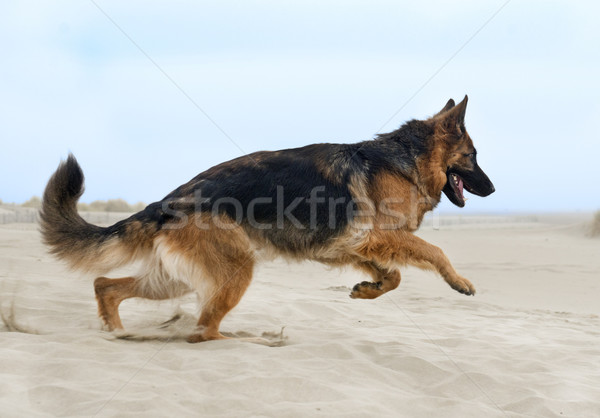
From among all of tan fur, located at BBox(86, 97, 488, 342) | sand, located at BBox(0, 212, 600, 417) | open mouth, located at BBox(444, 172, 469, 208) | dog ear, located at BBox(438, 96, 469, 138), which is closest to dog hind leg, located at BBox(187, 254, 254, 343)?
tan fur, located at BBox(86, 97, 488, 342)

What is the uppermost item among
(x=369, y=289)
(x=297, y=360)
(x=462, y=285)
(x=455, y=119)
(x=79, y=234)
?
(x=455, y=119)

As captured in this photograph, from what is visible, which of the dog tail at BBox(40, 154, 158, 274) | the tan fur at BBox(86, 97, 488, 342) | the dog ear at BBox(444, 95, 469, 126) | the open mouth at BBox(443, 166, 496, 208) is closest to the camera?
the tan fur at BBox(86, 97, 488, 342)

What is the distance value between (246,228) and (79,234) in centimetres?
155

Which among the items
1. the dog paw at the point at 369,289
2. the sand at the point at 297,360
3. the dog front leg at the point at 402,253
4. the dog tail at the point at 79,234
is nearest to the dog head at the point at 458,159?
the dog front leg at the point at 402,253

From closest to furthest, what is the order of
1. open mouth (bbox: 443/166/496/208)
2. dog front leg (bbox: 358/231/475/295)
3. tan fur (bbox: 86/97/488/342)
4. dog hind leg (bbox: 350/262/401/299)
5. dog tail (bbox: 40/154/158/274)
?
tan fur (bbox: 86/97/488/342), dog tail (bbox: 40/154/158/274), dog front leg (bbox: 358/231/475/295), dog hind leg (bbox: 350/262/401/299), open mouth (bbox: 443/166/496/208)

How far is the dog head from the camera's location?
5.64 meters

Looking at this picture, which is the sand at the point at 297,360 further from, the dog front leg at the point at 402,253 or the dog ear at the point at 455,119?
the dog ear at the point at 455,119

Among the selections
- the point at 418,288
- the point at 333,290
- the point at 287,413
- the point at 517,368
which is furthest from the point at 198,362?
the point at 418,288

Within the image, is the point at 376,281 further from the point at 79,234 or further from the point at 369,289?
the point at 79,234

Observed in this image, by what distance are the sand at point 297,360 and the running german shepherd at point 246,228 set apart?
386 millimetres

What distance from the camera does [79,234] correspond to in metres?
5.00

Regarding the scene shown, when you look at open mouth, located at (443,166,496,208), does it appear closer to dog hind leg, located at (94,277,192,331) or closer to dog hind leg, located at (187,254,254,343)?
dog hind leg, located at (187,254,254,343)

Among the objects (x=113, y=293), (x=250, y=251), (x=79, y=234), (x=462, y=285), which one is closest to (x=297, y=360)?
(x=250, y=251)

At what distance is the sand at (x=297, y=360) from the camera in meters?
3.33
